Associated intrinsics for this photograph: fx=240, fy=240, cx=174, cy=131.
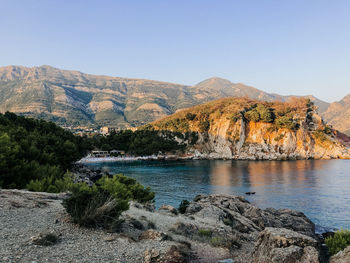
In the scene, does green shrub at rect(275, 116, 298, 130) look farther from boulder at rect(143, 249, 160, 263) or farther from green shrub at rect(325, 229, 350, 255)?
boulder at rect(143, 249, 160, 263)

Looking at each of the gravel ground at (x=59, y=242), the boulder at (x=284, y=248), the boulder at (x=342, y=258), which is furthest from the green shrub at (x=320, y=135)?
the boulder at (x=342, y=258)

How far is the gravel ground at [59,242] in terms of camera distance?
23.8ft

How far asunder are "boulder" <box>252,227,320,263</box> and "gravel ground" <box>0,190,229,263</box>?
1977 mm

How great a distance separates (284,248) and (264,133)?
4971 inches

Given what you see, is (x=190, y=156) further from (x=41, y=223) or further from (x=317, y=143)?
(x=41, y=223)

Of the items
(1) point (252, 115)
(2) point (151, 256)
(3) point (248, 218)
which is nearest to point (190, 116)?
(1) point (252, 115)

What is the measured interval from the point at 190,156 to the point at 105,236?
11878 centimetres

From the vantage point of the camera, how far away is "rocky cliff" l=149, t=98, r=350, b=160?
118938mm

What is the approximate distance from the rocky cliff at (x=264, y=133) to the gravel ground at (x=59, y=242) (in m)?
113

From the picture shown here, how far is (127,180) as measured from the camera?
2473cm

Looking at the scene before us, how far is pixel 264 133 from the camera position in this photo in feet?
415

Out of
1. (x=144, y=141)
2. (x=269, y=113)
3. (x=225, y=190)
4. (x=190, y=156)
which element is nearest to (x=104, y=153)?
(x=144, y=141)

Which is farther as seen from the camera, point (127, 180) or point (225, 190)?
point (225, 190)

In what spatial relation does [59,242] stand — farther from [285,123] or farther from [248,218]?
[285,123]
